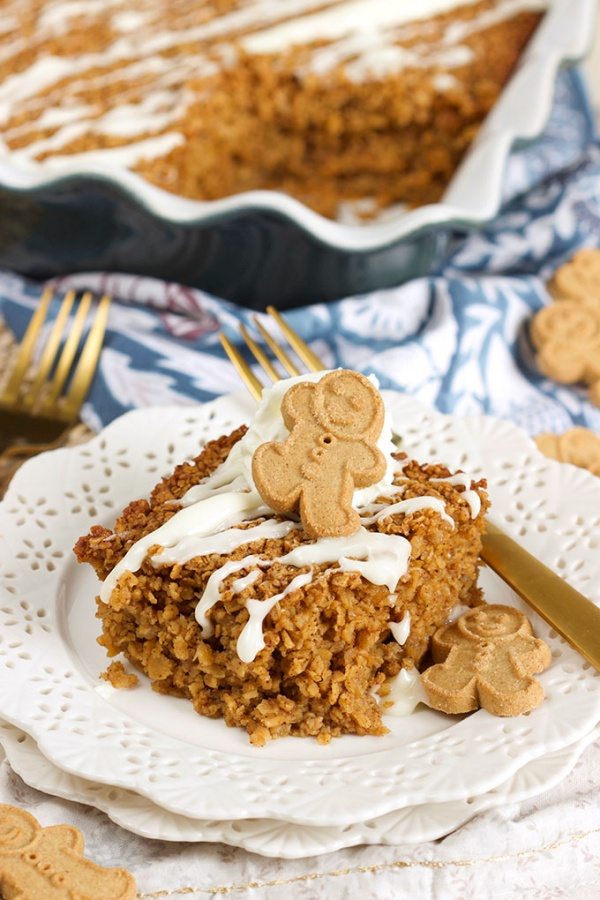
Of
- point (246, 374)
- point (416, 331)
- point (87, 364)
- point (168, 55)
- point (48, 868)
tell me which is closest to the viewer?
point (48, 868)

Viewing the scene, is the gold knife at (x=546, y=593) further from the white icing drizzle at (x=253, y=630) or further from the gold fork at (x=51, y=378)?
the gold fork at (x=51, y=378)

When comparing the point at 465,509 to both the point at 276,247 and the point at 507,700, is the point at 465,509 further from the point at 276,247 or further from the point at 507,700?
the point at 276,247

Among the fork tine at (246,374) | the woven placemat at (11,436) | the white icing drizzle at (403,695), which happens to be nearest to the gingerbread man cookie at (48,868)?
the white icing drizzle at (403,695)

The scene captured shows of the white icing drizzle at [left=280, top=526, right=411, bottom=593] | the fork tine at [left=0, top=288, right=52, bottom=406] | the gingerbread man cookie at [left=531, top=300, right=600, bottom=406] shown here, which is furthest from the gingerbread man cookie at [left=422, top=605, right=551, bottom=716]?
the fork tine at [left=0, top=288, right=52, bottom=406]

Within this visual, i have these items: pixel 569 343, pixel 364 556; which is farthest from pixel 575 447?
pixel 364 556

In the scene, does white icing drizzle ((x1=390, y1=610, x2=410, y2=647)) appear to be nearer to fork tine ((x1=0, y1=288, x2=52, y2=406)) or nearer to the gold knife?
the gold knife

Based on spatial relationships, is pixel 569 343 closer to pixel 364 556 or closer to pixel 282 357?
pixel 282 357
